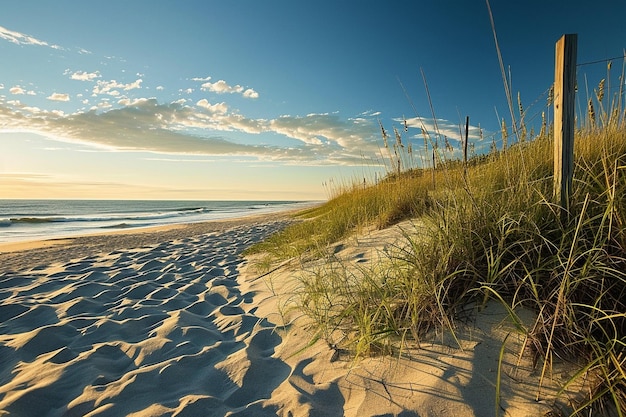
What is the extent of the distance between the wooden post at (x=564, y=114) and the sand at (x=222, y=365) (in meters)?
0.98

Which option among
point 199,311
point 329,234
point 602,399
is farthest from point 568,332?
point 329,234

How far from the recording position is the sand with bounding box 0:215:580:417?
1596 millimetres

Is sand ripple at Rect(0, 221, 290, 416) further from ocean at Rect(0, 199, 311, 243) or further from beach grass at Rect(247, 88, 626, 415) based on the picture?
ocean at Rect(0, 199, 311, 243)

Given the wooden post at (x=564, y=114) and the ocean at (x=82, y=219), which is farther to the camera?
the ocean at (x=82, y=219)

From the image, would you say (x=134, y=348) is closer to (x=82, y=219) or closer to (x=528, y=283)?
(x=528, y=283)

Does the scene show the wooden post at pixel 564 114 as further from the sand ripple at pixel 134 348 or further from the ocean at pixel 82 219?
the ocean at pixel 82 219

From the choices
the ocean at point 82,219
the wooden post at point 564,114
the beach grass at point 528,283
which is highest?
the wooden post at point 564,114

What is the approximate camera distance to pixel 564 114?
2238mm

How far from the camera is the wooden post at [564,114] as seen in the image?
2182 mm

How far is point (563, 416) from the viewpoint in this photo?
1.37 meters

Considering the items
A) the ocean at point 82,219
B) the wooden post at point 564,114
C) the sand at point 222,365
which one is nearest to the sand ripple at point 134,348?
the sand at point 222,365

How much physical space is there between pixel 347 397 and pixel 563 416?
0.89 m

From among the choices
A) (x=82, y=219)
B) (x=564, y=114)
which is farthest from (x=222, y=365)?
(x=82, y=219)

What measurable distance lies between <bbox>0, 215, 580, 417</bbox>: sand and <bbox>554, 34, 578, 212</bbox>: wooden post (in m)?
0.98
